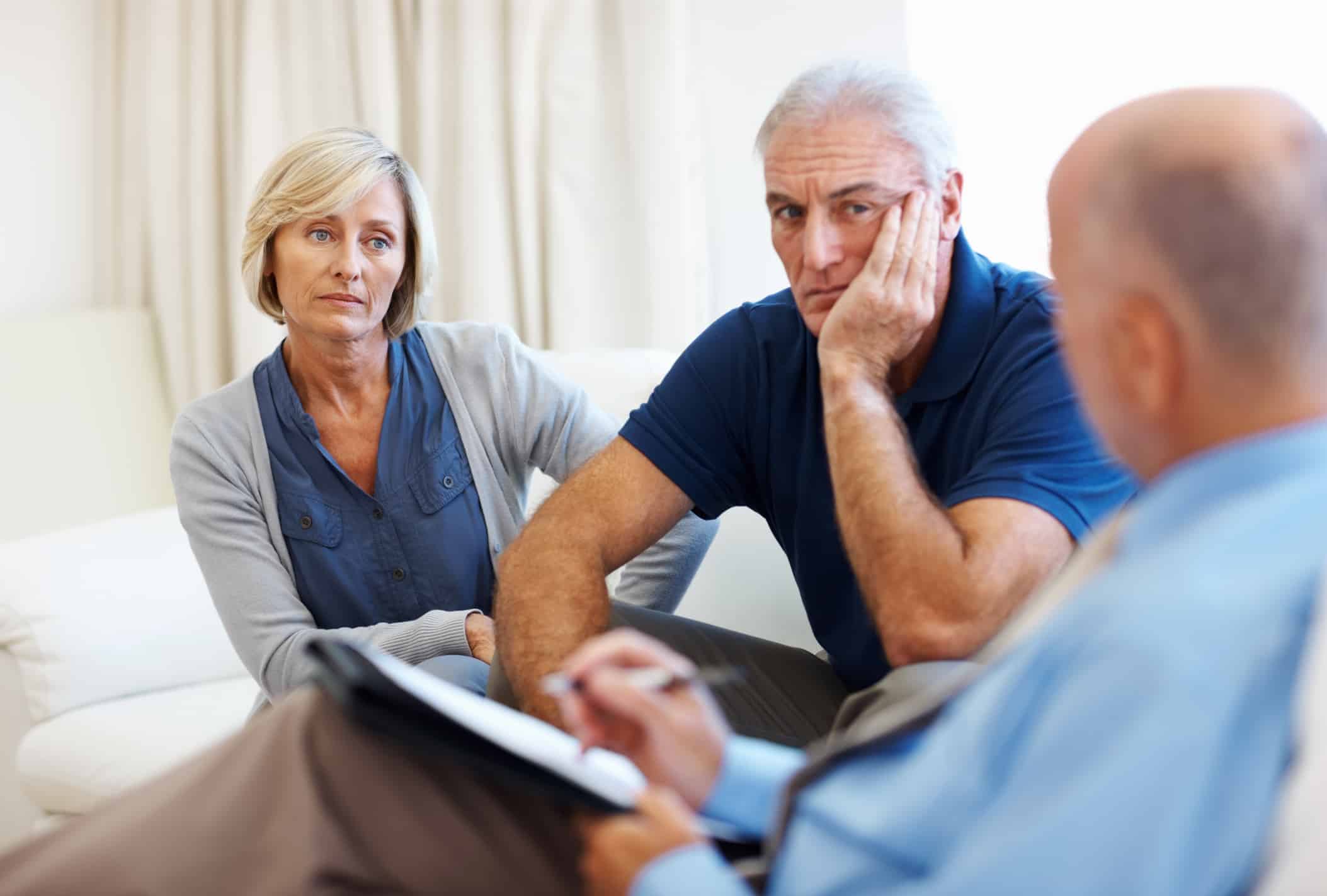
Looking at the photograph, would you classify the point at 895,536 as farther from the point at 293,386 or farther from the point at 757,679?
the point at 293,386

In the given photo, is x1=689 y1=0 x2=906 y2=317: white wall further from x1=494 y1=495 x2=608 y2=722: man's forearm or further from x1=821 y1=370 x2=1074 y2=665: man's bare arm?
x1=821 y1=370 x2=1074 y2=665: man's bare arm

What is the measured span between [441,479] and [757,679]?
1.94 ft

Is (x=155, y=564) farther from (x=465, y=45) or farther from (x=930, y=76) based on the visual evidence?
(x=930, y=76)

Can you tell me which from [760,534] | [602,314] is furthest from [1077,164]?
[602,314]

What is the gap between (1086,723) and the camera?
66 cm

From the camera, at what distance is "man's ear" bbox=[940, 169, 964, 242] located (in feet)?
5.46

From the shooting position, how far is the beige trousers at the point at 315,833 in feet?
2.87

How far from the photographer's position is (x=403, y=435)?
2.06 m

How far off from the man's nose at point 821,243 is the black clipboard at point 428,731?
889mm

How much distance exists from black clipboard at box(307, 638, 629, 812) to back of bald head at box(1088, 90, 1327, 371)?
47 cm

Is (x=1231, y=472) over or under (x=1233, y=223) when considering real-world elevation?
under

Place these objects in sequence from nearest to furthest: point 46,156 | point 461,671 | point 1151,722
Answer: point 1151,722 < point 461,671 < point 46,156

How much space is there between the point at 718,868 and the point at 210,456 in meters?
1.39

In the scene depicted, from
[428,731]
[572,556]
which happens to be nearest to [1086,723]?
[428,731]
